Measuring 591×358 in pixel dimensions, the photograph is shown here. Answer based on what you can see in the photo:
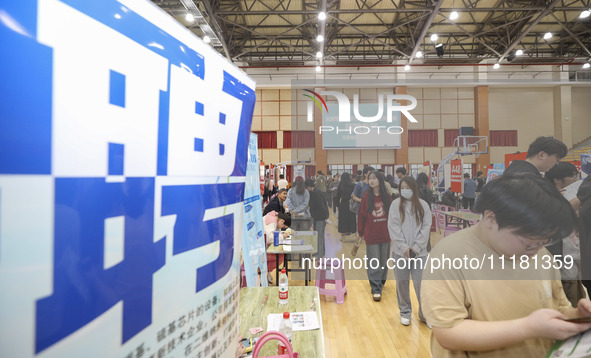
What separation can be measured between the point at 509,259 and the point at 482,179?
773 millimetres

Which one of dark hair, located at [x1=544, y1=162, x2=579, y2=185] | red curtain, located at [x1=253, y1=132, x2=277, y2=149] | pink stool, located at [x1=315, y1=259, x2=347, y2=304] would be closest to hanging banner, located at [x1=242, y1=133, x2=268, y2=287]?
pink stool, located at [x1=315, y1=259, x2=347, y2=304]

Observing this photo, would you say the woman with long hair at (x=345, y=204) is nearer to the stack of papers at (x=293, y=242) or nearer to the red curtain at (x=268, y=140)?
the stack of papers at (x=293, y=242)

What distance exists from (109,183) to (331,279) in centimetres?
370

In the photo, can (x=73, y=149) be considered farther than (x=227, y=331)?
No

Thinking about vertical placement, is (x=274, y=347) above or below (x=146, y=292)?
below

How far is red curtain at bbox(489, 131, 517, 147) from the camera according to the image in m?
2.04

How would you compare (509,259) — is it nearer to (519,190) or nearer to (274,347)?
(519,190)

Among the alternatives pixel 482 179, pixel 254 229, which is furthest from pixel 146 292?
pixel 254 229

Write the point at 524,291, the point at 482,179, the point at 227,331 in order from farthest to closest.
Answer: the point at 482,179
the point at 524,291
the point at 227,331

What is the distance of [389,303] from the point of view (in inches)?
140

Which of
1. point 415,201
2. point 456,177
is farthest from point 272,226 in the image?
point 456,177

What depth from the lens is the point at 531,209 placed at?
108 centimetres

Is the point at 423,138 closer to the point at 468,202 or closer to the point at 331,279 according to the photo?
the point at 468,202

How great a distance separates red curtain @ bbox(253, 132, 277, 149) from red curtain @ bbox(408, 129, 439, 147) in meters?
11.2
